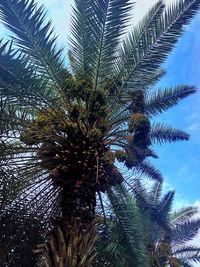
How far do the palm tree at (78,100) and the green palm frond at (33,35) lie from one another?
0.06ft

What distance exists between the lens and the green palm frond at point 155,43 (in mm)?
9914

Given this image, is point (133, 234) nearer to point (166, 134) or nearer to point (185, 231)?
point (166, 134)

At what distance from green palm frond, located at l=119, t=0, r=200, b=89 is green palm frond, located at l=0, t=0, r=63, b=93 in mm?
1596

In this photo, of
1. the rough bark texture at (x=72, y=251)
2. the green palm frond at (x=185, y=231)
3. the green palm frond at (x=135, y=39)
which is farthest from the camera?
the green palm frond at (x=185, y=231)

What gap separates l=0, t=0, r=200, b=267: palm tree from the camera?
29.9 ft

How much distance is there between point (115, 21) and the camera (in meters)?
9.74

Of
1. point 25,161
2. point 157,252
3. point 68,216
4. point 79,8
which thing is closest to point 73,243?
point 68,216

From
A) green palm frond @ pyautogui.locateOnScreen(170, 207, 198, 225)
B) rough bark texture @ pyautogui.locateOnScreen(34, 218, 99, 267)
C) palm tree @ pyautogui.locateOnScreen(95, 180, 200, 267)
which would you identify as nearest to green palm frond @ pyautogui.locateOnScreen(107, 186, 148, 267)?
palm tree @ pyautogui.locateOnScreen(95, 180, 200, 267)

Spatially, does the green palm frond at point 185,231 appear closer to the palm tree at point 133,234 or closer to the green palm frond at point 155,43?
the palm tree at point 133,234

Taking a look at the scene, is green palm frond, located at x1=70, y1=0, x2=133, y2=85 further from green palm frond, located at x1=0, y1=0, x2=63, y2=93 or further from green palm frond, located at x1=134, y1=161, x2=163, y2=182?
green palm frond, located at x1=134, y1=161, x2=163, y2=182

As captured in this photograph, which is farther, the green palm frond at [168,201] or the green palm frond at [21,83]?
the green palm frond at [168,201]

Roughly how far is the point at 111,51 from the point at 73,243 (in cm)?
523

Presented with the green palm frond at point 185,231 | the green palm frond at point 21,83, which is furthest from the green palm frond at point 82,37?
the green palm frond at point 185,231

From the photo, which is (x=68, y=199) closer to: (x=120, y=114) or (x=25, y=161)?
(x=25, y=161)
